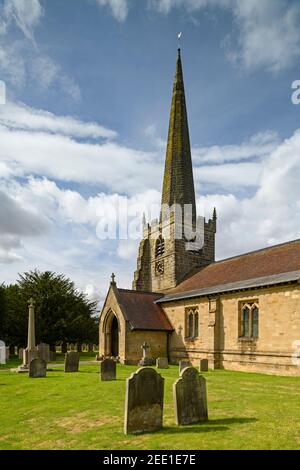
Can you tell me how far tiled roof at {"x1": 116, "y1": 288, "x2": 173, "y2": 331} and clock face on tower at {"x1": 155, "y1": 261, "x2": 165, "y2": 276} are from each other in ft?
17.7

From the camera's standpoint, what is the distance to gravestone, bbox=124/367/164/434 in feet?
25.8

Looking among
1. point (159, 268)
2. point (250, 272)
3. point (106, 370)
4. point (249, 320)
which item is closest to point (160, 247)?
point (159, 268)

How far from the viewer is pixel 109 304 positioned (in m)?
31.2

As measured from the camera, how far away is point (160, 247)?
1533 inches

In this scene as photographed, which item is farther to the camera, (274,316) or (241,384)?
(274,316)

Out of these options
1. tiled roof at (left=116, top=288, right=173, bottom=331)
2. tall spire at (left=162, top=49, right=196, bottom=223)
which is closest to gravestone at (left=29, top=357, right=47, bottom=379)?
tiled roof at (left=116, top=288, right=173, bottom=331)

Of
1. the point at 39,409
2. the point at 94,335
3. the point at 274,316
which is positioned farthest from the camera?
the point at 94,335

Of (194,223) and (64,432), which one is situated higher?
(194,223)

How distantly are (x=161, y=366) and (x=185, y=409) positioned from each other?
14129 mm

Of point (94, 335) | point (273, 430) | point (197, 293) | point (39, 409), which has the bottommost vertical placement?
point (94, 335)

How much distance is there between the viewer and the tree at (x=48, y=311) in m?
39.4

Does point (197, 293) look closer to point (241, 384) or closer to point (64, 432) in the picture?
point (241, 384)
